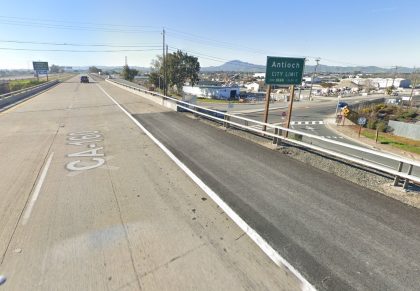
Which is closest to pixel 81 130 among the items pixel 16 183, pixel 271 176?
pixel 16 183

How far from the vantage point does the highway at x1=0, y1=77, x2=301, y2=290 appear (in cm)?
357

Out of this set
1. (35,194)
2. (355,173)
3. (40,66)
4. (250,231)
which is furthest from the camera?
(40,66)

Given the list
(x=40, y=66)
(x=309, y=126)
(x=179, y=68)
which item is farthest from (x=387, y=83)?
(x=40, y=66)

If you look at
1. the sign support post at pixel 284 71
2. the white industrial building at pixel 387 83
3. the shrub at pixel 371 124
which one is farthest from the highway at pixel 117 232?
the white industrial building at pixel 387 83

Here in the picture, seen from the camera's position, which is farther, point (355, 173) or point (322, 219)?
point (355, 173)

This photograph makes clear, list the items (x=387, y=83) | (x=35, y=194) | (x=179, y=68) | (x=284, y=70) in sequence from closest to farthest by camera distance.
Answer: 1. (x=35, y=194)
2. (x=284, y=70)
3. (x=179, y=68)
4. (x=387, y=83)

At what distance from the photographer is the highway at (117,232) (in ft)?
11.7

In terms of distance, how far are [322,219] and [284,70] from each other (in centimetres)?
875

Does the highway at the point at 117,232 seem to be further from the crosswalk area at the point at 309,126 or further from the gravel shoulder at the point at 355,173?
the crosswalk area at the point at 309,126

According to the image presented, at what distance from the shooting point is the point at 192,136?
11.8 m

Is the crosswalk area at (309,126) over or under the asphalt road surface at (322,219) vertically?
under

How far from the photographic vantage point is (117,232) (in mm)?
4680

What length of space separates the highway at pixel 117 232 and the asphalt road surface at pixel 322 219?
53 cm

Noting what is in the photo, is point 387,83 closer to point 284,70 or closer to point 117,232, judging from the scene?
point 284,70
